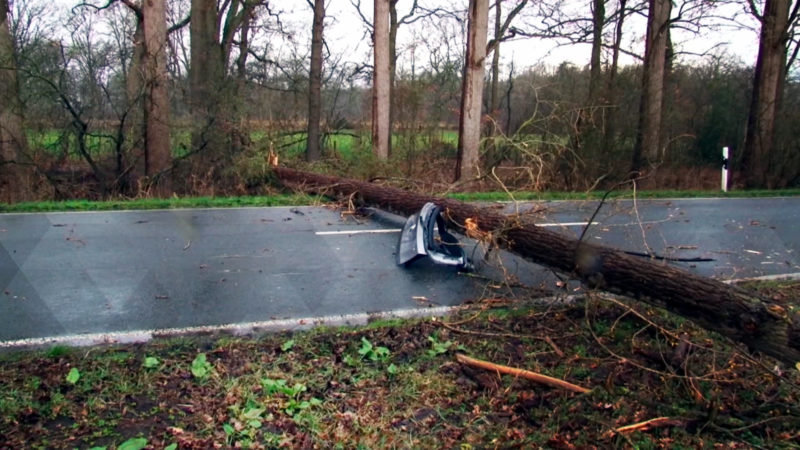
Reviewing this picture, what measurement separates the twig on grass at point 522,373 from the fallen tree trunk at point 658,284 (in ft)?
3.75

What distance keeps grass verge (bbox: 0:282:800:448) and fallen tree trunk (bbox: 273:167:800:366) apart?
8.0 inches

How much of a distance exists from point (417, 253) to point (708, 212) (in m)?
Answer: 7.41

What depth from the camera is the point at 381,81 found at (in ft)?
60.4

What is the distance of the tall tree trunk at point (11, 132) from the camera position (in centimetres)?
1429

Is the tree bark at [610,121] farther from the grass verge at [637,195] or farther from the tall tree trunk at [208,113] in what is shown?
the tall tree trunk at [208,113]

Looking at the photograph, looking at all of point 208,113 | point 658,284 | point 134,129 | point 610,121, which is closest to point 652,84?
point 610,121

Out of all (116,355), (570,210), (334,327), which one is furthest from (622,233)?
(116,355)

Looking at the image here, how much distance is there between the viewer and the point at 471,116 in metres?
17.0

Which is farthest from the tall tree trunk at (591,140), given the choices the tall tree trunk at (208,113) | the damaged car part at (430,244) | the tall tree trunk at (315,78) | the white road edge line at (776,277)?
the damaged car part at (430,244)

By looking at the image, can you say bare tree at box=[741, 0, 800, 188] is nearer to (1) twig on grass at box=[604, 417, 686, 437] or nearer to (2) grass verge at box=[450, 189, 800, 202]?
(2) grass verge at box=[450, 189, 800, 202]

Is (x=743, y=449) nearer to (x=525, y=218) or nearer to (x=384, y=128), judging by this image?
(x=525, y=218)

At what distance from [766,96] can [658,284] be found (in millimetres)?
15857

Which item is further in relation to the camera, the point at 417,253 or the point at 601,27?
the point at 601,27

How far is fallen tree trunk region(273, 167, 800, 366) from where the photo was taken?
161 inches
